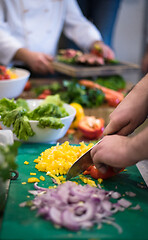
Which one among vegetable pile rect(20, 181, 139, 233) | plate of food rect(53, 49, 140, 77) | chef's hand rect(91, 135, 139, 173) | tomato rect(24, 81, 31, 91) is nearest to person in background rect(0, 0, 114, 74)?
plate of food rect(53, 49, 140, 77)

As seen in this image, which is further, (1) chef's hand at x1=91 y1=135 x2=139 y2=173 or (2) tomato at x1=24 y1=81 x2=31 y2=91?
(2) tomato at x1=24 y1=81 x2=31 y2=91

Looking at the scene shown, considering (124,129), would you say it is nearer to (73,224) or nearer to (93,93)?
(73,224)

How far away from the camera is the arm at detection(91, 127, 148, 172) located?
1356mm

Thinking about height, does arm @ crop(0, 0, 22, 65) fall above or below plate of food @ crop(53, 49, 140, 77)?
above

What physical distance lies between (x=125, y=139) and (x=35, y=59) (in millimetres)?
2364

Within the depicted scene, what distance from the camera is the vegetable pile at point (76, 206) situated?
4.11ft

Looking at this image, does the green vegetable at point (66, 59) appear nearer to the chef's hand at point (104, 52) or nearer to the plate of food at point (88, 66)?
the plate of food at point (88, 66)

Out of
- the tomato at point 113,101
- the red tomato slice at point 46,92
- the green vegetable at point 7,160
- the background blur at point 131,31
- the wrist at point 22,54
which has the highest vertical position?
the green vegetable at point 7,160

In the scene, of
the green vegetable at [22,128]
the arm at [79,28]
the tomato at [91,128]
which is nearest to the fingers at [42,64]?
the arm at [79,28]

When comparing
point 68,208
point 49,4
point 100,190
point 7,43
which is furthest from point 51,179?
point 49,4

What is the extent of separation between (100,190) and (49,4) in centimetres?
297

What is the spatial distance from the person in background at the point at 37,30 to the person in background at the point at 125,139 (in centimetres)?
212

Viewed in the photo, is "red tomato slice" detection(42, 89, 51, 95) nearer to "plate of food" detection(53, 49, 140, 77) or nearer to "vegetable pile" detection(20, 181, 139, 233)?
"plate of food" detection(53, 49, 140, 77)

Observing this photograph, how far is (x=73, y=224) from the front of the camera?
4.01 ft
